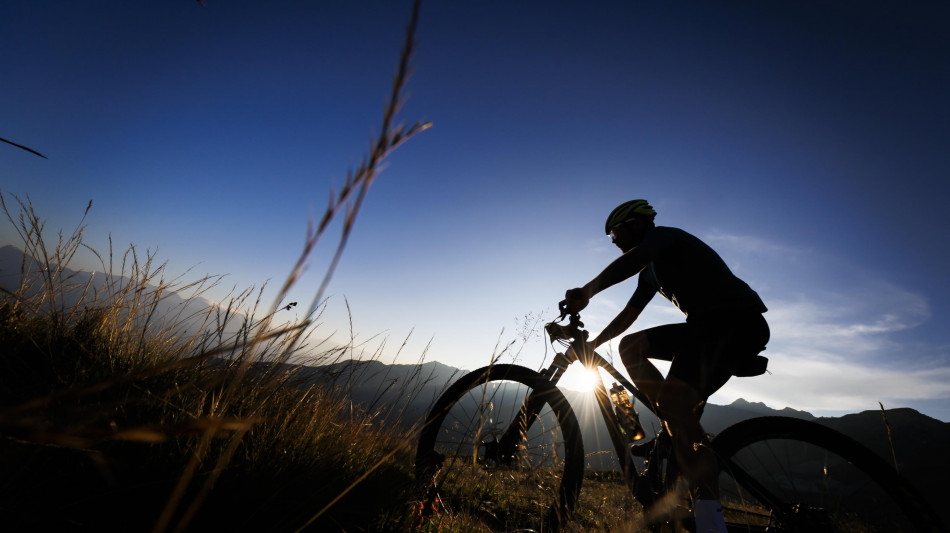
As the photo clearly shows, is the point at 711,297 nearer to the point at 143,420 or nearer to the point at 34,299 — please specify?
the point at 143,420

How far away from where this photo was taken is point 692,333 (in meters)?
2.82

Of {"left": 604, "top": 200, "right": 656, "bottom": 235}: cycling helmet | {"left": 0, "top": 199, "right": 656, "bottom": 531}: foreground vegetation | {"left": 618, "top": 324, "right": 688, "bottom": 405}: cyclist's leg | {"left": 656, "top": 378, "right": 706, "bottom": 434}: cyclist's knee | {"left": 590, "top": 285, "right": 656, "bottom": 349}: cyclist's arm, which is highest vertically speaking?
{"left": 604, "top": 200, "right": 656, "bottom": 235}: cycling helmet

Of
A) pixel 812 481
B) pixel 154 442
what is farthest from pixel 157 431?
pixel 812 481

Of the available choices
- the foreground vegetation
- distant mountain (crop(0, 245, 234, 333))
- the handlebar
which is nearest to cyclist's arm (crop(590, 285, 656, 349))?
the handlebar

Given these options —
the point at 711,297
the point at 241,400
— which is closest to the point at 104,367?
the point at 241,400

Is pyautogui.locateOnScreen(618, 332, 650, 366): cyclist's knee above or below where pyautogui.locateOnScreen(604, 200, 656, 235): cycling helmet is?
below

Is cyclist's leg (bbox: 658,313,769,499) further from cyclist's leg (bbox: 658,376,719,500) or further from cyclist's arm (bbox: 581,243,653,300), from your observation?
cyclist's arm (bbox: 581,243,653,300)

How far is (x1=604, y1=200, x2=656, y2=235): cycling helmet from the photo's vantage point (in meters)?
3.54

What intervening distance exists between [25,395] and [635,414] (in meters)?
3.60

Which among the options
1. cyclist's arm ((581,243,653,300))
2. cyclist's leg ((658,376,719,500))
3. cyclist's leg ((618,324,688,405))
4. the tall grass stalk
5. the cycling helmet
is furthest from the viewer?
the cycling helmet

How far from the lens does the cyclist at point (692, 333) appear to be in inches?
104

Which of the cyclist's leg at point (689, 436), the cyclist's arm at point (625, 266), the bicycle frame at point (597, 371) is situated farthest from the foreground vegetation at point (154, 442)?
the cyclist's arm at point (625, 266)

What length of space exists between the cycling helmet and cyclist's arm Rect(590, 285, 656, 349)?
29.0 inches

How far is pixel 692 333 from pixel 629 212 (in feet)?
4.08
